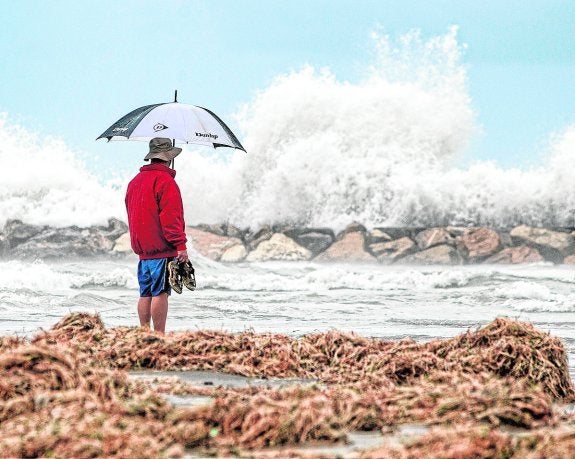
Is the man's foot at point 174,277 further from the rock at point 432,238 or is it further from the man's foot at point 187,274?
the rock at point 432,238

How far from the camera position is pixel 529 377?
17.3 feet

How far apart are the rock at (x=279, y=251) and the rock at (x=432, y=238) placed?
2.78m

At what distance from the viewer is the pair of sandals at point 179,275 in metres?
7.00

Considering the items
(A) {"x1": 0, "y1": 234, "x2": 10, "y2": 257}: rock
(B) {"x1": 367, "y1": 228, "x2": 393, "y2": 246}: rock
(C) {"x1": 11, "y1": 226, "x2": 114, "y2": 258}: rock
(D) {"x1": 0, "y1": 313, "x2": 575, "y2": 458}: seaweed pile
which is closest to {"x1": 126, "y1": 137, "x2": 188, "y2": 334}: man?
(D) {"x1": 0, "y1": 313, "x2": 575, "y2": 458}: seaweed pile

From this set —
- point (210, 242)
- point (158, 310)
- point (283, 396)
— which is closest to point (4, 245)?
point (210, 242)

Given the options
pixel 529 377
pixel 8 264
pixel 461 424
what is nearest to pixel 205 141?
pixel 529 377

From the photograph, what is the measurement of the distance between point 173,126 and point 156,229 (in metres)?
1.29

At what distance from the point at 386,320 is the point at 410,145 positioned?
14.8 meters

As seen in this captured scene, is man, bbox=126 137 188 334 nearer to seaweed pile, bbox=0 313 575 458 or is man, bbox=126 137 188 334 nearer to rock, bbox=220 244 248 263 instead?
seaweed pile, bbox=0 313 575 458

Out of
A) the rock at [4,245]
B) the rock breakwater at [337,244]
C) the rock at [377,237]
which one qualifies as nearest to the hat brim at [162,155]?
the rock breakwater at [337,244]

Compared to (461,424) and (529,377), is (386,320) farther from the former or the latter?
(461,424)

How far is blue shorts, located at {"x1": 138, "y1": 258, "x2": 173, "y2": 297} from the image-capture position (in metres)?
7.09

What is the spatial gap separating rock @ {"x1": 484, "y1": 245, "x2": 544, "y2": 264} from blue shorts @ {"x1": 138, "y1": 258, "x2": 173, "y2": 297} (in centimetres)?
1605

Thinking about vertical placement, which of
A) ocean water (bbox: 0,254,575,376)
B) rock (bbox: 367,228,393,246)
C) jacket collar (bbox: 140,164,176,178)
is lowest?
ocean water (bbox: 0,254,575,376)
